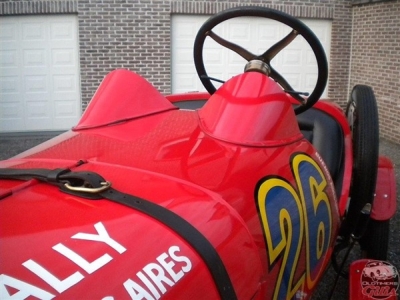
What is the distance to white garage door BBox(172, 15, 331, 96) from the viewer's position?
28.3 ft

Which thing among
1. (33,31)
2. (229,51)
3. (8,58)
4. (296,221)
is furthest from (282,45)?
(8,58)

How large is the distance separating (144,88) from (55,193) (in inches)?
38.8

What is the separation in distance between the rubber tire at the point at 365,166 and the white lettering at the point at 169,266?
155 centimetres

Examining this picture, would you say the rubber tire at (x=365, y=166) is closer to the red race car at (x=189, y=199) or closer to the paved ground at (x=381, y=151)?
the red race car at (x=189, y=199)

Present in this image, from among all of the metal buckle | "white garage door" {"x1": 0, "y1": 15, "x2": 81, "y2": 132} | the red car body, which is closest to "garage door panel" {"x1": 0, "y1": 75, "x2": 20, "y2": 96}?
"white garage door" {"x1": 0, "y1": 15, "x2": 81, "y2": 132}

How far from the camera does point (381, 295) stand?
1.99m

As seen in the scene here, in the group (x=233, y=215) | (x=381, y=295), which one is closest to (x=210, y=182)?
(x=233, y=215)

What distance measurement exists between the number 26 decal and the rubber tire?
0.50 m

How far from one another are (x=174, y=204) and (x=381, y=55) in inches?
316

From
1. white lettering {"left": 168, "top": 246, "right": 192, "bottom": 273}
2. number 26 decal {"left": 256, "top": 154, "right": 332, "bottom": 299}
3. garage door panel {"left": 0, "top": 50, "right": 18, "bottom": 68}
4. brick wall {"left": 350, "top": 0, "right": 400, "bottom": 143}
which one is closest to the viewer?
white lettering {"left": 168, "top": 246, "right": 192, "bottom": 273}

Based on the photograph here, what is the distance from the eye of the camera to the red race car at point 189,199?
104 centimetres

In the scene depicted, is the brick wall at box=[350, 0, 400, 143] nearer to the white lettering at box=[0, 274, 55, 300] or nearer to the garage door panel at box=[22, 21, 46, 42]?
the garage door panel at box=[22, 21, 46, 42]

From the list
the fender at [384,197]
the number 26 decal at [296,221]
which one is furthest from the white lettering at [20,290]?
the fender at [384,197]

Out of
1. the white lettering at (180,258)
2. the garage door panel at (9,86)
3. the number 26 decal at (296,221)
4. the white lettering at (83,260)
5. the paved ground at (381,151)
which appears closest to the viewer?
the white lettering at (83,260)
